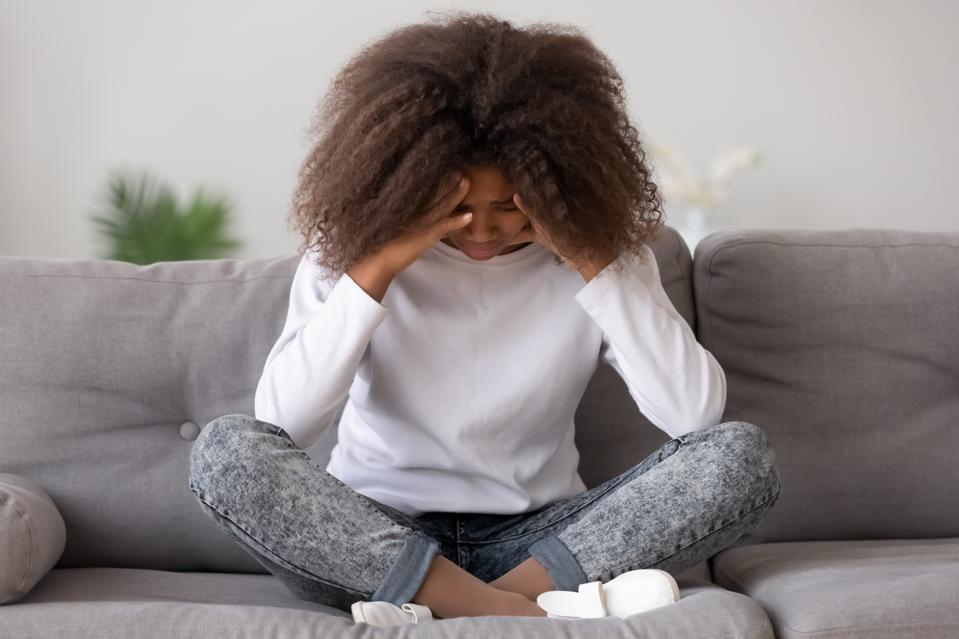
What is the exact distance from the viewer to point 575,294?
4.88 feet

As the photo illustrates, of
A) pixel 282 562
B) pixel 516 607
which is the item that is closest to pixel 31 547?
pixel 282 562

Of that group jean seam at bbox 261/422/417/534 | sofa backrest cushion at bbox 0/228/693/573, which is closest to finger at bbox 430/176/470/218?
jean seam at bbox 261/422/417/534

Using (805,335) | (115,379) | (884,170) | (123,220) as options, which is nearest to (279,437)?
(115,379)

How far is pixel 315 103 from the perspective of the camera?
3.69 m

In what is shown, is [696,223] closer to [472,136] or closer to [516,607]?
[472,136]

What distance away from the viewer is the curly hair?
1253 millimetres

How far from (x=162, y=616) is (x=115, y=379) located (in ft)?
1.87

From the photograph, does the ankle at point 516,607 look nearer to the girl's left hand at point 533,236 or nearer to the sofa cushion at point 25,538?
the girl's left hand at point 533,236

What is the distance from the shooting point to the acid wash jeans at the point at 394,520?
47.0 inches

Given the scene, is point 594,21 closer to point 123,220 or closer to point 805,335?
point 123,220

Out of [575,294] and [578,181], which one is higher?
[578,181]

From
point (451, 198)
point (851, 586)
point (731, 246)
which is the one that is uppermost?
point (451, 198)

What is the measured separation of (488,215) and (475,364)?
24 cm

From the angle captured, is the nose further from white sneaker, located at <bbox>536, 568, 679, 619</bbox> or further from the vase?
the vase
